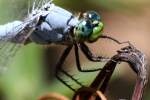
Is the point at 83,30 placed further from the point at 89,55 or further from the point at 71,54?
the point at 71,54

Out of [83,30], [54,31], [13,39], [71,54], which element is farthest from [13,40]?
[71,54]

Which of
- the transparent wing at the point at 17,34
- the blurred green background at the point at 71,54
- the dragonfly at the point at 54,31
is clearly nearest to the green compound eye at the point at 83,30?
the dragonfly at the point at 54,31

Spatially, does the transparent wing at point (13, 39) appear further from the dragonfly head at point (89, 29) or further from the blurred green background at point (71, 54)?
the dragonfly head at point (89, 29)

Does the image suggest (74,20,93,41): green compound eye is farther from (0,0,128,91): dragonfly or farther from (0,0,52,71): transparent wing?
(0,0,52,71): transparent wing

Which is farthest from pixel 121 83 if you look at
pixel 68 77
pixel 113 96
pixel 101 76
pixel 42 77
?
pixel 101 76

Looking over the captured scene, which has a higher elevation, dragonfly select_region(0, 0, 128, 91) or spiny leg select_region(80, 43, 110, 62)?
dragonfly select_region(0, 0, 128, 91)

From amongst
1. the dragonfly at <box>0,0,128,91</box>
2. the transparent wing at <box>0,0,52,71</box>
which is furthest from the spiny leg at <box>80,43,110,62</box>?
the transparent wing at <box>0,0,52,71</box>

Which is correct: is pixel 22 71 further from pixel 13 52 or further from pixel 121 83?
pixel 13 52
